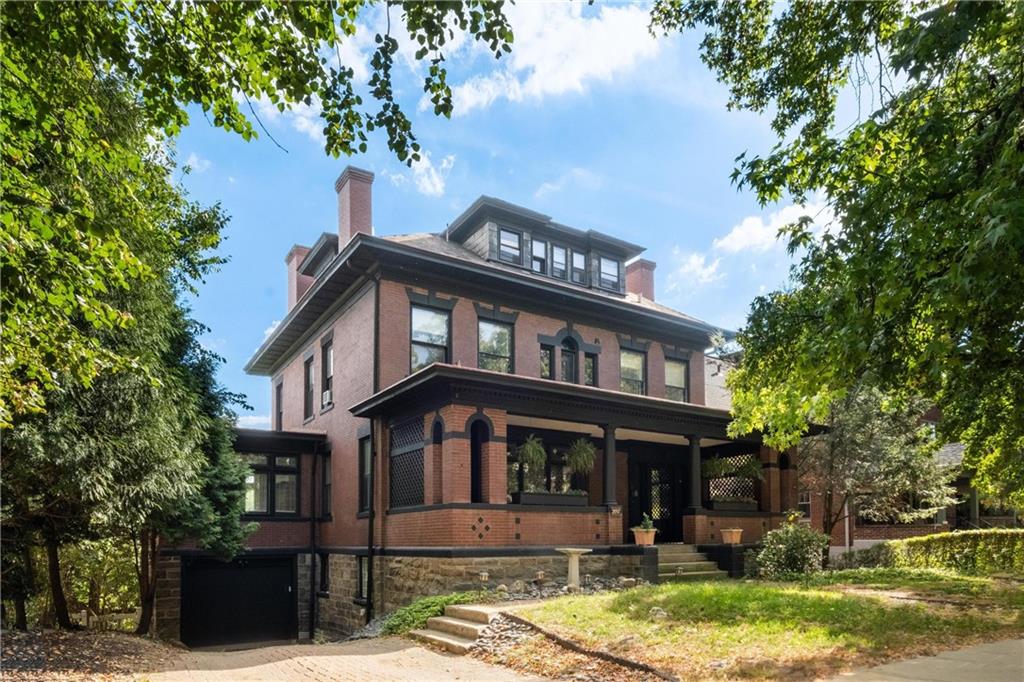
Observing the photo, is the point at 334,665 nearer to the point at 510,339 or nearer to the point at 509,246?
the point at 510,339

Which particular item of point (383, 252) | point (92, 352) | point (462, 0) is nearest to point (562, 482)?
point (383, 252)

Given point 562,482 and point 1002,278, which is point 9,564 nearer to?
point 562,482

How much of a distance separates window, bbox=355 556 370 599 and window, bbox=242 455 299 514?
370 centimetres

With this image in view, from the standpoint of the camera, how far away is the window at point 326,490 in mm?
21094

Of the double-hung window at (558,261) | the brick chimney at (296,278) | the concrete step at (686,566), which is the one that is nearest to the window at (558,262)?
the double-hung window at (558,261)

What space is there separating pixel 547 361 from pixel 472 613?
937 cm

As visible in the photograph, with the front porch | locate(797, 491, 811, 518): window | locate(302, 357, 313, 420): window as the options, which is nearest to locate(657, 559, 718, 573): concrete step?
the front porch

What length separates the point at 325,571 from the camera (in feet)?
66.8

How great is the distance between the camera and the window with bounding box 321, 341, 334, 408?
21734 mm

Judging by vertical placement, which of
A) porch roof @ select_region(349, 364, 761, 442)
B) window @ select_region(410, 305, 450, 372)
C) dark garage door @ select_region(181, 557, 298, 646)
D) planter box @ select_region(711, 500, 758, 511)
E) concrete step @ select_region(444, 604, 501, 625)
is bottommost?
dark garage door @ select_region(181, 557, 298, 646)

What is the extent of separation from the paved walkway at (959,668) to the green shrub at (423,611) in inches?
290

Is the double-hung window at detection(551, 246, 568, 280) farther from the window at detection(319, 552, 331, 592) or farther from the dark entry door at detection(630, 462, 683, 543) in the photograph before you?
the window at detection(319, 552, 331, 592)

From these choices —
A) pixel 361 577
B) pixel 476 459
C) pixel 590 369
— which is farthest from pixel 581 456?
pixel 361 577

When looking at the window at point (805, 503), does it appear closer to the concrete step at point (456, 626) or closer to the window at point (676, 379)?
the window at point (676, 379)
